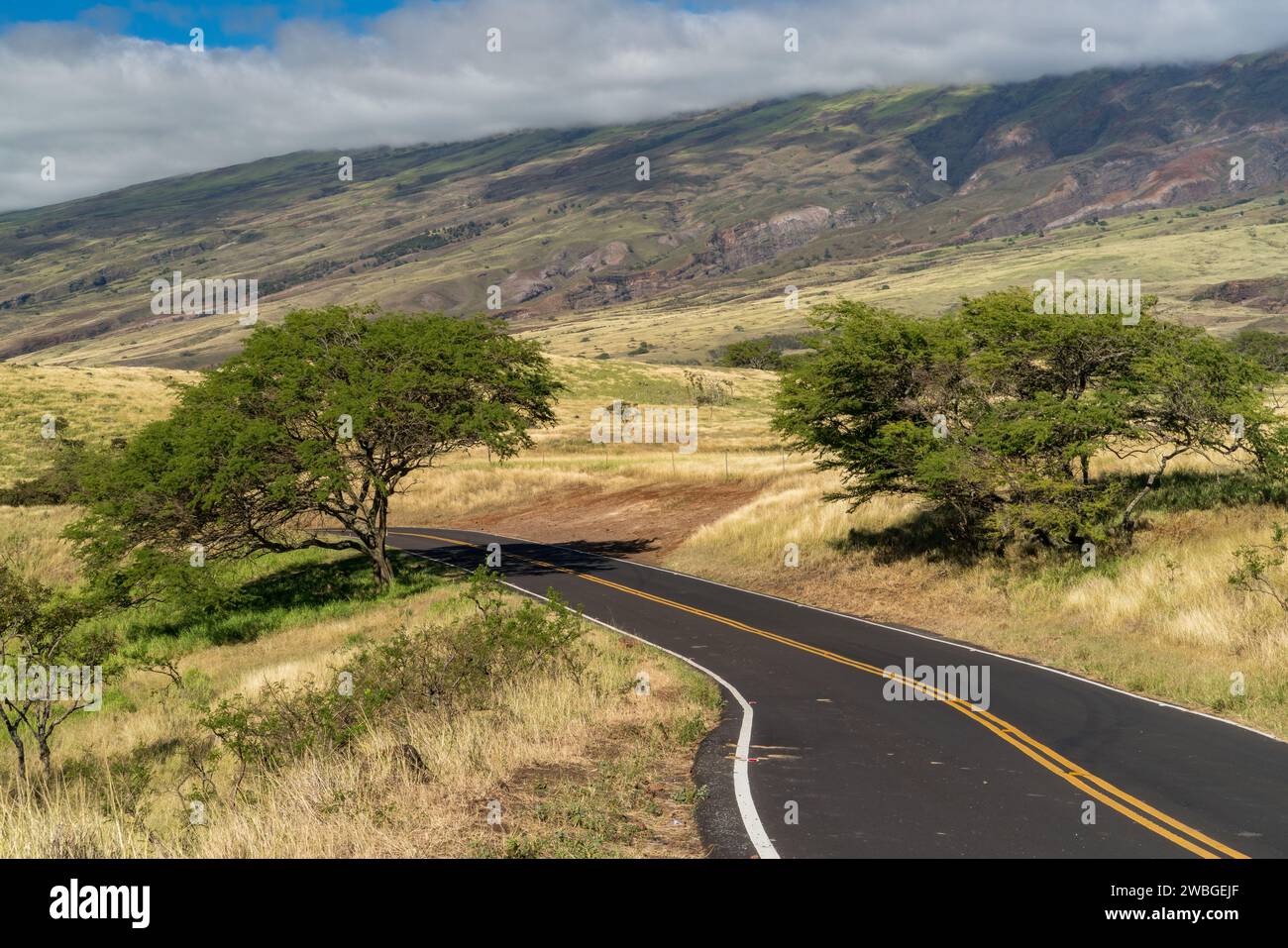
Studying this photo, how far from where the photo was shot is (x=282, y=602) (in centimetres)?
3275

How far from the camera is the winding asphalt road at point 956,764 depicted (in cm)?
940

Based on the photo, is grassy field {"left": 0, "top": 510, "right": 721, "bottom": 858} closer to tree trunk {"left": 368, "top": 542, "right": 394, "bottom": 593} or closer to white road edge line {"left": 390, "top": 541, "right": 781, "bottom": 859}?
white road edge line {"left": 390, "top": 541, "right": 781, "bottom": 859}

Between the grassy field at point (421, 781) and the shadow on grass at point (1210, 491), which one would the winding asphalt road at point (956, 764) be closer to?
the grassy field at point (421, 781)

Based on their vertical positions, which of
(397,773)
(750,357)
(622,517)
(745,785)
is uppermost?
(750,357)

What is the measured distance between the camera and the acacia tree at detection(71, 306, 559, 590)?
28375 mm

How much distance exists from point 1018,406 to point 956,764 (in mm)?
16736

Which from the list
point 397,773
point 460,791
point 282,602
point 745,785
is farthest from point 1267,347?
point 460,791

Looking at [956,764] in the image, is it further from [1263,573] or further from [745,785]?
[1263,573]

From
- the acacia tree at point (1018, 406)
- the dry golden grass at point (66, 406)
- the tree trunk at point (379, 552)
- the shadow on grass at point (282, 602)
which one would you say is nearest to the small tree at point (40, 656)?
the shadow on grass at point (282, 602)

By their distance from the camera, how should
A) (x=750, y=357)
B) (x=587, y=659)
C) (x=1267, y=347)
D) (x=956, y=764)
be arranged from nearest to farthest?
(x=956, y=764), (x=587, y=659), (x=1267, y=347), (x=750, y=357)

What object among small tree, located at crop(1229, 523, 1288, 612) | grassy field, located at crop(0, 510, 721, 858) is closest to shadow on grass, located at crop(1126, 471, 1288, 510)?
small tree, located at crop(1229, 523, 1288, 612)

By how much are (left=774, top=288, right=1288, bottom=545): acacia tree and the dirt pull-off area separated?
1165 centimetres

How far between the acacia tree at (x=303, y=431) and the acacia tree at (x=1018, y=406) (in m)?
9.76
